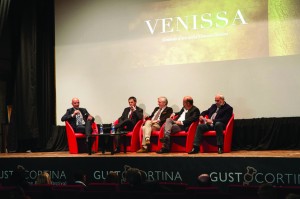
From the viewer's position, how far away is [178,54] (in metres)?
7.39

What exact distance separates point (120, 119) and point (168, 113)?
881 millimetres

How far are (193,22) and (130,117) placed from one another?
1932mm

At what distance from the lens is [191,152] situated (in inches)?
245

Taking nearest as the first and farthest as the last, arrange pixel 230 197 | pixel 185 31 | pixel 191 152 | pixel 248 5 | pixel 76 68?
pixel 230 197 < pixel 191 152 < pixel 248 5 < pixel 185 31 < pixel 76 68

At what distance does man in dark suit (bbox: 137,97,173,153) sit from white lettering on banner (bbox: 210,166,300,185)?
1.54 m

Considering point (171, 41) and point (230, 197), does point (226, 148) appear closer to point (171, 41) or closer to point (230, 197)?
point (171, 41)

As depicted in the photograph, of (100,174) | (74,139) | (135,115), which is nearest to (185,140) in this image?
(135,115)

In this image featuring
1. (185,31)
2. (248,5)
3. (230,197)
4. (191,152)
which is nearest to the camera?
(230,197)

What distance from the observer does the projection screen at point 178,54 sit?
22.0ft

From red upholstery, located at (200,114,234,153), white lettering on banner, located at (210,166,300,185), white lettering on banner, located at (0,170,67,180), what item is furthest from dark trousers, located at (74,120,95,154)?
white lettering on banner, located at (210,166,300,185)

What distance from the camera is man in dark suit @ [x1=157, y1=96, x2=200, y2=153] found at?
6.46 meters

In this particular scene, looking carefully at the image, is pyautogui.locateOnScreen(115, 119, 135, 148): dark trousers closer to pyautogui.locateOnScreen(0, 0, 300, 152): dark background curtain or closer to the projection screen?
the projection screen

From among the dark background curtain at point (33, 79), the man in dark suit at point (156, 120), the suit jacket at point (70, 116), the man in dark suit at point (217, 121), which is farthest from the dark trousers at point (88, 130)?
the man in dark suit at point (217, 121)

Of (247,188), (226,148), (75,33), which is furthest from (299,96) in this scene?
(75,33)
